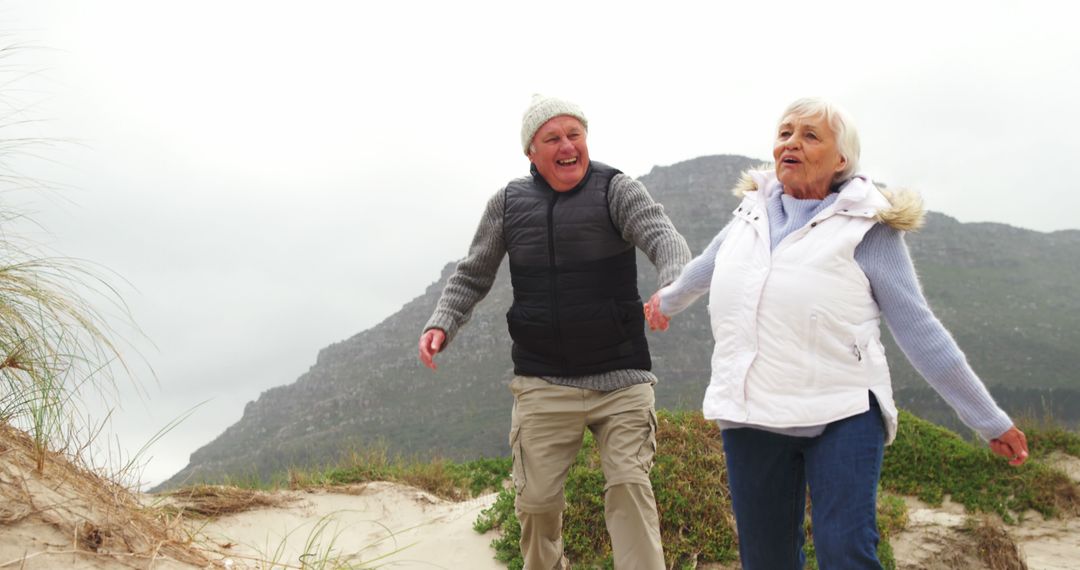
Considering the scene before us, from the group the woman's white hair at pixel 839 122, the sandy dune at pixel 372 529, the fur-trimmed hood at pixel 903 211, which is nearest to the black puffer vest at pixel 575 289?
the woman's white hair at pixel 839 122

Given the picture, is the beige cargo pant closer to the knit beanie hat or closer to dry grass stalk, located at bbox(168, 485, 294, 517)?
the knit beanie hat

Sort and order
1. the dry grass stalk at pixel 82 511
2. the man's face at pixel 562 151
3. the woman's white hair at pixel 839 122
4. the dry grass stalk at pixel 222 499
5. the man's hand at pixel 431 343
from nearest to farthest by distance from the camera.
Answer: the woman's white hair at pixel 839 122, the dry grass stalk at pixel 82 511, the man's face at pixel 562 151, the man's hand at pixel 431 343, the dry grass stalk at pixel 222 499

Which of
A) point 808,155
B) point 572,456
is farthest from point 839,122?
point 572,456

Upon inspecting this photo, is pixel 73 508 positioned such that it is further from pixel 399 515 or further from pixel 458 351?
pixel 458 351

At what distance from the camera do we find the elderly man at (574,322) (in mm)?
4434

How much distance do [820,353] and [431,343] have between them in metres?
2.32

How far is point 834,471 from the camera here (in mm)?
3137

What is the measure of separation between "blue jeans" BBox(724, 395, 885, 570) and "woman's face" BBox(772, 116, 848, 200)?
0.89 m

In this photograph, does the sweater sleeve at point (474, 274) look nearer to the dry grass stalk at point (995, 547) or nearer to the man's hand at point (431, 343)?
the man's hand at point (431, 343)

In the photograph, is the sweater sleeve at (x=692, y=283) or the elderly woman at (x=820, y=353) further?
the sweater sleeve at (x=692, y=283)

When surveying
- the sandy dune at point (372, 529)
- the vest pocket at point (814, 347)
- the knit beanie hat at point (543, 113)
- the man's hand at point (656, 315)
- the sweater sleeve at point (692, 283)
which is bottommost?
the sandy dune at point (372, 529)

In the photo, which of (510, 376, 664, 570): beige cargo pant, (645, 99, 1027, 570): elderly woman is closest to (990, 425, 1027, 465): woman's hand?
(645, 99, 1027, 570): elderly woman

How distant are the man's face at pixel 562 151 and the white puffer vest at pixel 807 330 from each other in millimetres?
1459

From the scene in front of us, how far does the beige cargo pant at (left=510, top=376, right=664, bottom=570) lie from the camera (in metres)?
4.23
